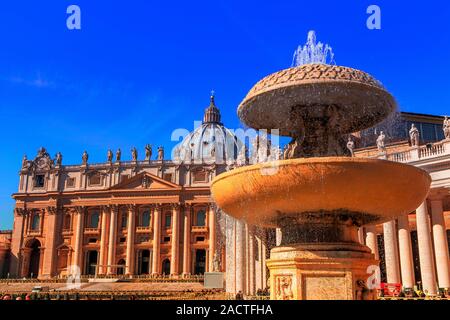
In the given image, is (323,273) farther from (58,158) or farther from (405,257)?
(58,158)

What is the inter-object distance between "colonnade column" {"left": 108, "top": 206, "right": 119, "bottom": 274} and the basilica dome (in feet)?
51.3

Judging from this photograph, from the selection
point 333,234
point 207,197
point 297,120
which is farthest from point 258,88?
point 207,197

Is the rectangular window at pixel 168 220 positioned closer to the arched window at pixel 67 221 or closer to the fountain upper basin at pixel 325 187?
the arched window at pixel 67 221

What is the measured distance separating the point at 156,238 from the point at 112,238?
710 centimetres

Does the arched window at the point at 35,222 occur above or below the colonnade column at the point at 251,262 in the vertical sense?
above

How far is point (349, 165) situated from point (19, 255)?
81.4m

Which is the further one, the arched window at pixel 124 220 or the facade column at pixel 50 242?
the arched window at pixel 124 220

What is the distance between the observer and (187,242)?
7556 centimetres

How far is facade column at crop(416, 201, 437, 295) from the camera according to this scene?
25.8 metres

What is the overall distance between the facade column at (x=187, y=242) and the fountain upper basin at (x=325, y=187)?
65.5m

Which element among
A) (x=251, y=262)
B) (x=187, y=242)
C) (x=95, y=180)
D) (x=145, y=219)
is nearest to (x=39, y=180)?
(x=95, y=180)

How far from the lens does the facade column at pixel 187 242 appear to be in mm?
74250

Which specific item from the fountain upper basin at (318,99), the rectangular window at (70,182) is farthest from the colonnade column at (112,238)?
the fountain upper basin at (318,99)

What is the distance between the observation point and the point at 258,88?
35.8 ft
